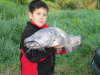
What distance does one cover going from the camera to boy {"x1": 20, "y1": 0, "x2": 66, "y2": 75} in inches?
89.4

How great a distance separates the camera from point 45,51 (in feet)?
7.42

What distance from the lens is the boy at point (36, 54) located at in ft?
7.45

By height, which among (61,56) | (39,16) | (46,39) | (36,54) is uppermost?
(39,16)

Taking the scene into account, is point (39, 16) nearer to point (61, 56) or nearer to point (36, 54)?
point (36, 54)

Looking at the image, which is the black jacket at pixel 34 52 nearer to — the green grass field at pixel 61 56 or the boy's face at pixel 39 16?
the boy's face at pixel 39 16

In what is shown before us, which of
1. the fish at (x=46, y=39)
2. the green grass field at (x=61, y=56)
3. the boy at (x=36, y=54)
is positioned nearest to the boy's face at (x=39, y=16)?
the boy at (x=36, y=54)

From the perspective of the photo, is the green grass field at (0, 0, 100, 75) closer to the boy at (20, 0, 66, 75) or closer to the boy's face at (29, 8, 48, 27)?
the boy at (20, 0, 66, 75)

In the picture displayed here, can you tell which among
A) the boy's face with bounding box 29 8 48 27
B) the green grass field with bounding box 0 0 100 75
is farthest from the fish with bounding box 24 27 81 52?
the green grass field with bounding box 0 0 100 75

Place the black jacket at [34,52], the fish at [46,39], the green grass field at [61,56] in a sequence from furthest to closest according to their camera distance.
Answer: the green grass field at [61,56], the black jacket at [34,52], the fish at [46,39]

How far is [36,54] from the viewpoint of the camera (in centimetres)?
225

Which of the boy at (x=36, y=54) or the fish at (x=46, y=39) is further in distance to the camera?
the boy at (x=36, y=54)

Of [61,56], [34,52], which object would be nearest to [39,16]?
[34,52]

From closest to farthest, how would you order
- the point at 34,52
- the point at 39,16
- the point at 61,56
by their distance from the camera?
the point at 34,52 < the point at 39,16 < the point at 61,56

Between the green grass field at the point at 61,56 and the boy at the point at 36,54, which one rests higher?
the boy at the point at 36,54
